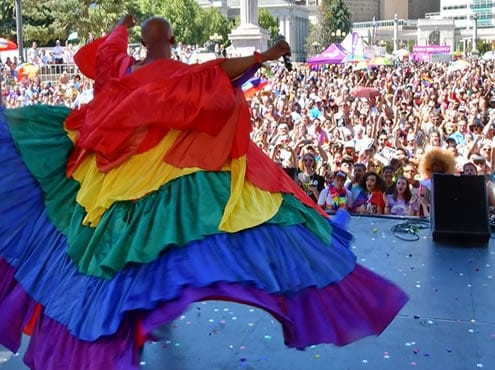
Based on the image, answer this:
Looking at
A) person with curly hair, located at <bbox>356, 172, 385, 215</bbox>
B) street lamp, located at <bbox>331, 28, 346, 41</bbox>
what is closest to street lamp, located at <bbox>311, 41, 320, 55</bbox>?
street lamp, located at <bbox>331, 28, 346, 41</bbox>

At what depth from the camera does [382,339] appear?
11.5 ft

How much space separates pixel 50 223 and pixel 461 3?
357ft

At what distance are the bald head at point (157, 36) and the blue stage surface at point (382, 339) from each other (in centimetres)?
141

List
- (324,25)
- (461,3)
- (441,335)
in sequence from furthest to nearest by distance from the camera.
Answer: (461,3) < (324,25) < (441,335)

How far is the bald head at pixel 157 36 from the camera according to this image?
283 centimetres

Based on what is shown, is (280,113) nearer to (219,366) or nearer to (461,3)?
(219,366)

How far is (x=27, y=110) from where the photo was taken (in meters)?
3.00

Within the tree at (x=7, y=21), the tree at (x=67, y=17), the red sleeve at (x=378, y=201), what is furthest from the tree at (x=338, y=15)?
the red sleeve at (x=378, y=201)

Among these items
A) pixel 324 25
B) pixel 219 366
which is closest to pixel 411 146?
pixel 219 366

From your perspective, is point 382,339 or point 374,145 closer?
point 382,339

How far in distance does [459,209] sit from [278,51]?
3.26 metres

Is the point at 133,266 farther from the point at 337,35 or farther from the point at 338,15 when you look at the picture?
the point at 338,15

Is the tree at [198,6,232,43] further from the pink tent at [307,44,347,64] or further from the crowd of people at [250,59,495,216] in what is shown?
the crowd of people at [250,59,495,216]

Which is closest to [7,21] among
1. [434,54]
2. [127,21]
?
[434,54]
